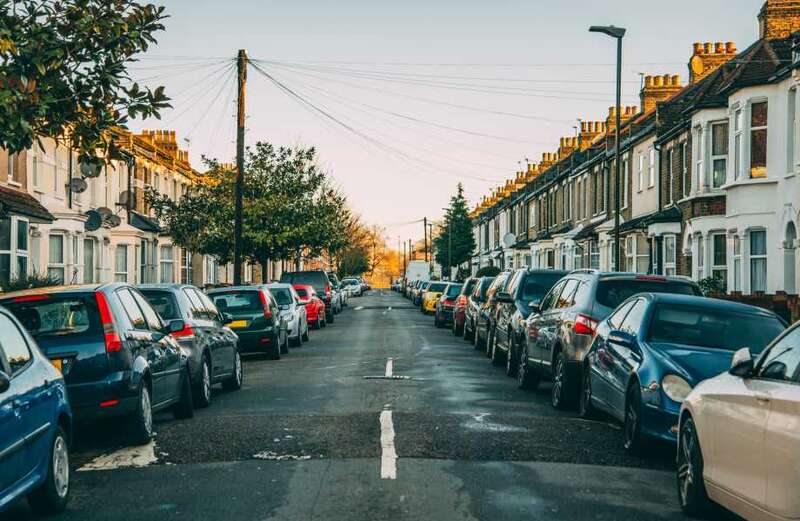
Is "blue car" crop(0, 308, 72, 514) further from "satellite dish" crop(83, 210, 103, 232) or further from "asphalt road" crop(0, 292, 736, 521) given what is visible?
"satellite dish" crop(83, 210, 103, 232)

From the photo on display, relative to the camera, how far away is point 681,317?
1040 centimetres

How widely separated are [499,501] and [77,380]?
4.05 metres

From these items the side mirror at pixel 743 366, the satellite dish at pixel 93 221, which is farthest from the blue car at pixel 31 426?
the satellite dish at pixel 93 221

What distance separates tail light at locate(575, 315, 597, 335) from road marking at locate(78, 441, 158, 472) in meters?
5.36

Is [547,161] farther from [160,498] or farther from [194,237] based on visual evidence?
[160,498]

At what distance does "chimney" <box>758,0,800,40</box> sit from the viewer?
29.0m

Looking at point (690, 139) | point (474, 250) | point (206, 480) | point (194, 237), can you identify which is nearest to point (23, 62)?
point (206, 480)

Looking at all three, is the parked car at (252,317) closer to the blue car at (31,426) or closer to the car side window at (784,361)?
the blue car at (31,426)

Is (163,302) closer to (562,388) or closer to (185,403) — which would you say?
(185,403)

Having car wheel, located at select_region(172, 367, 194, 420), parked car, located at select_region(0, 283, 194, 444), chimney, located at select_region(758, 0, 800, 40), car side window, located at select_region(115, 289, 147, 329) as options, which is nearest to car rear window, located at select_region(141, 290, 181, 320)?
car wheel, located at select_region(172, 367, 194, 420)

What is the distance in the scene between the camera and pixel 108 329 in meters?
9.48

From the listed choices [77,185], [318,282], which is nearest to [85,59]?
[77,185]

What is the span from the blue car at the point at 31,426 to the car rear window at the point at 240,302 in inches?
520

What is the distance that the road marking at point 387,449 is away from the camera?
840 centimetres
